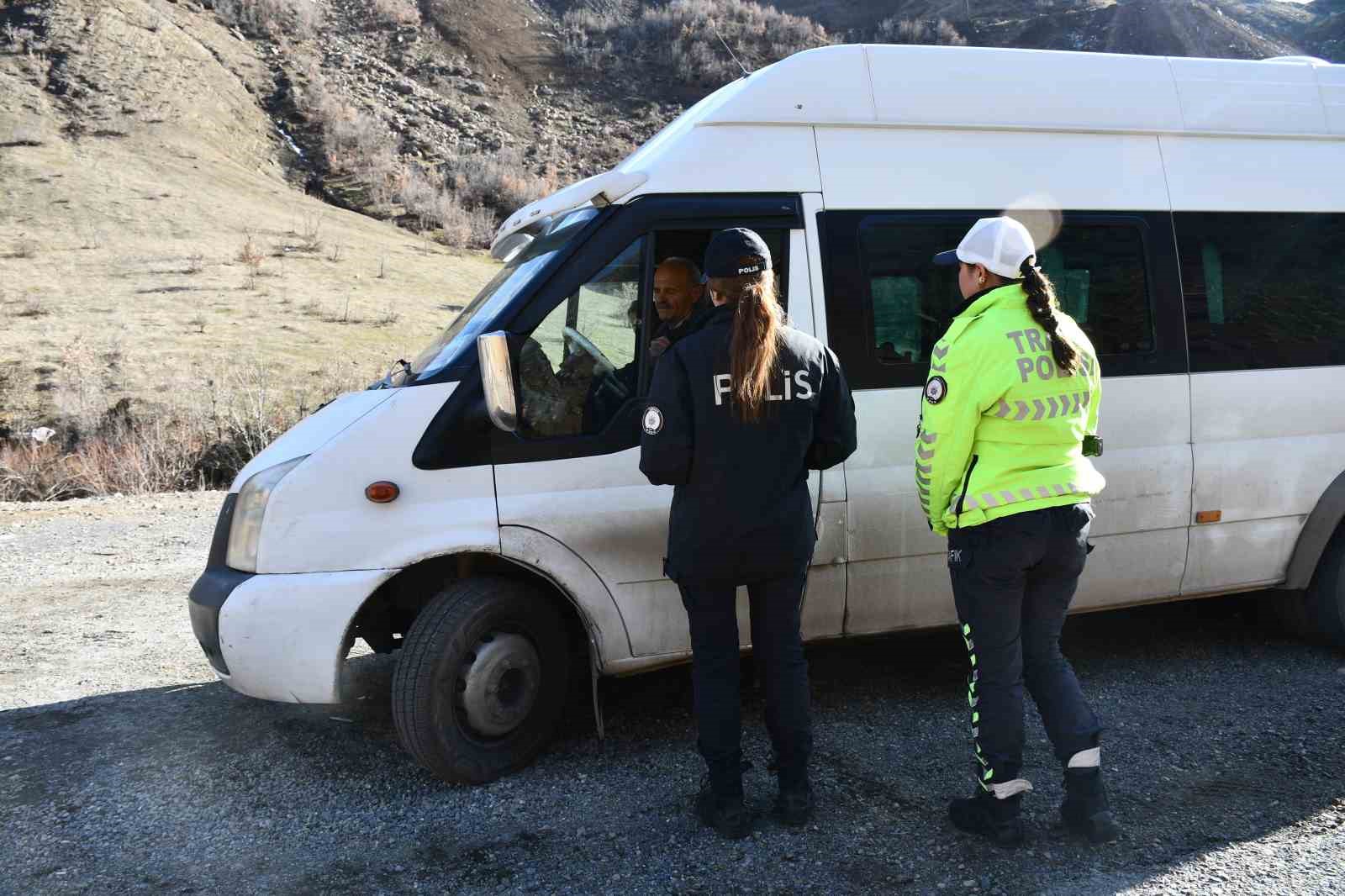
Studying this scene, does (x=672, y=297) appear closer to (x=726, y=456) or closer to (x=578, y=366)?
(x=578, y=366)

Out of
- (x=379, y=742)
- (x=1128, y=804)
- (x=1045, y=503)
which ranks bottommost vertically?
(x=1128, y=804)

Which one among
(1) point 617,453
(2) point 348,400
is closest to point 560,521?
(1) point 617,453

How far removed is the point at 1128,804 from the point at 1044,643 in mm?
842

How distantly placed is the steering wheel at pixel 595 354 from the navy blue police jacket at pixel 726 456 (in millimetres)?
749

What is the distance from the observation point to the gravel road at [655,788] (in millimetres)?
3582

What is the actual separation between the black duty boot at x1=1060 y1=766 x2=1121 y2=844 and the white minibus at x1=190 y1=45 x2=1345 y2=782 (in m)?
1.18

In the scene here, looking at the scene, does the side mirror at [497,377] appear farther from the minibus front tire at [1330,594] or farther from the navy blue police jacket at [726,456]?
the minibus front tire at [1330,594]

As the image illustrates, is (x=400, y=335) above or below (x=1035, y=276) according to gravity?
above

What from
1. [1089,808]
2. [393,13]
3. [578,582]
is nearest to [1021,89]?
[578,582]

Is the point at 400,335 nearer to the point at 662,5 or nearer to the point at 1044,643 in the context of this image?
the point at 1044,643

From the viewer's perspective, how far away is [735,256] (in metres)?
3.50

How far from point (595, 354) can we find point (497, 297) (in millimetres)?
476

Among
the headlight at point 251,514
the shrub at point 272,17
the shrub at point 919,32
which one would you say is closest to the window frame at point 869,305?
the headlight at point 251,514

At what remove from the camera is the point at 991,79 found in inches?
190
